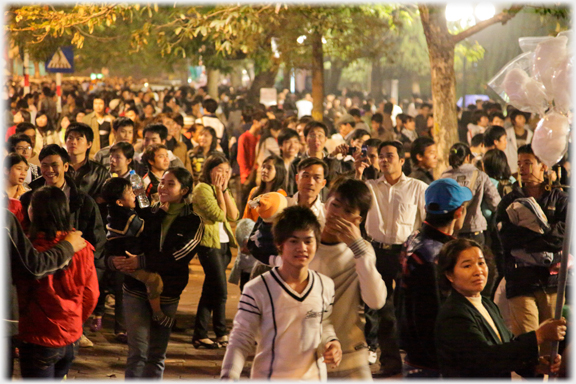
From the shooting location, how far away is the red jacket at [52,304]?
14.5 feet

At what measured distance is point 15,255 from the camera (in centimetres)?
416

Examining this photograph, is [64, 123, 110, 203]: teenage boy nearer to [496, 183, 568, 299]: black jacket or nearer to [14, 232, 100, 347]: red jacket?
[14, 232, 100, 347]: red jacket

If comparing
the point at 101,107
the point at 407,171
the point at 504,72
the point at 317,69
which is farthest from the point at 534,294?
the point at 317,69

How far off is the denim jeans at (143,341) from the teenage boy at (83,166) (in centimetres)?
214

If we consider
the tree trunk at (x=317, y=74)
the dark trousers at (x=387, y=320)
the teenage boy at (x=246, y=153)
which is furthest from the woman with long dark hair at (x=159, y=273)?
the tree trunk at (x=317, y=74)

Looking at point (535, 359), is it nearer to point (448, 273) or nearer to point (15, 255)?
point (448, 273)

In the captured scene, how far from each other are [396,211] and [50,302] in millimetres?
3264

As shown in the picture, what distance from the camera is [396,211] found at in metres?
6.66

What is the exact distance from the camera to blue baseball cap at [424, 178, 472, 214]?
14.5ft

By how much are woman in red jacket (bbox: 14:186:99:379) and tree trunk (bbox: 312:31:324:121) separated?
11907mm

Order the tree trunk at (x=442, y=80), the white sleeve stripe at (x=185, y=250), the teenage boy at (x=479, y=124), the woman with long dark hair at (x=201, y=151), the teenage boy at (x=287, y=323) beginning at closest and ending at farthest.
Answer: the teenage boy at (x=287, y=323), the white sleeve stripe at (x=185, y=250), the woman with long dark hair at (x=201, y=151), the tree trunk at (x=442, y=80), the teenage boy at (x=479, y=124)

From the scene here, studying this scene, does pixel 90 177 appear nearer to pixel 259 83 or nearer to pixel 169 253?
pixel 169 253

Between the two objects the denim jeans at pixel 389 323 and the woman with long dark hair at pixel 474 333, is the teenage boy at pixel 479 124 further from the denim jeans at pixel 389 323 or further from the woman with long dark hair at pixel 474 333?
the woman with long dark hair at pixel 474 333

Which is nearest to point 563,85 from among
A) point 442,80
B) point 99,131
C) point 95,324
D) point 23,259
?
point 23,259
